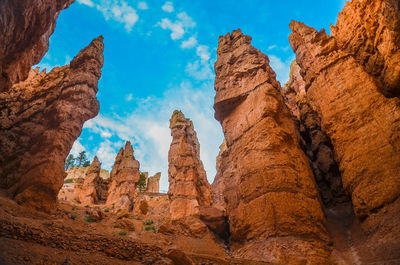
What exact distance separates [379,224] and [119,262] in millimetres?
12317

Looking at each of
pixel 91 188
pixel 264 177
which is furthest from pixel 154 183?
pixel 264 177

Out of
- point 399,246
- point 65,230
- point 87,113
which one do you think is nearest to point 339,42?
point 399,246

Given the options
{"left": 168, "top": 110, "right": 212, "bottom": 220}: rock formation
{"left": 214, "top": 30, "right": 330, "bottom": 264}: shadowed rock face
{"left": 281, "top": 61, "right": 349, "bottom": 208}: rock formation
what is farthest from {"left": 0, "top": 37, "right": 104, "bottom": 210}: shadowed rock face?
{"left": 281, "top": 61, "right": 349, "bottom": 208}: rock formation

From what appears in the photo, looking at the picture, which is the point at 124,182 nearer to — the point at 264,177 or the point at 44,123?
the point at 44,123

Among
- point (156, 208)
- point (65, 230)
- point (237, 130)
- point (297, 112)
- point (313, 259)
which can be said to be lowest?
point (313, 259)

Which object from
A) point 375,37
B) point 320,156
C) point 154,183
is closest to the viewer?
point 375,37

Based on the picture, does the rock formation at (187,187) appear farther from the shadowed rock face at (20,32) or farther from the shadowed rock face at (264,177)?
the shadowed rock face at (20,32)

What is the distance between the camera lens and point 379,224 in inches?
503

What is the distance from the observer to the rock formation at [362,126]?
12.8m

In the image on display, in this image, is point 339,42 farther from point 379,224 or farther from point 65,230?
point 65,230

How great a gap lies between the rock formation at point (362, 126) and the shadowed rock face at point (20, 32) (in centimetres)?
1879

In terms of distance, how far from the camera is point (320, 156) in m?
21.6

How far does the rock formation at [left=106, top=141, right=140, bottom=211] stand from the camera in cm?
3888

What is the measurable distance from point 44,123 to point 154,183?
52.1m
